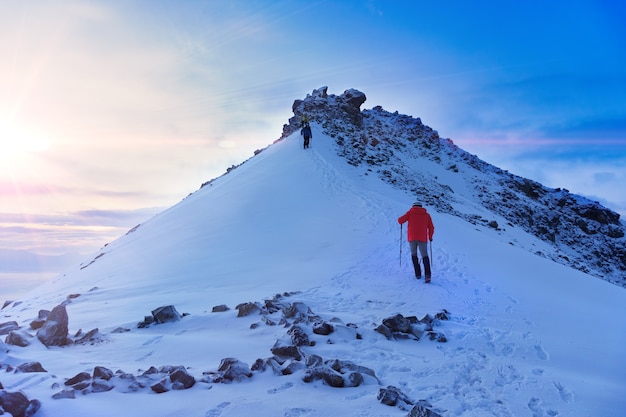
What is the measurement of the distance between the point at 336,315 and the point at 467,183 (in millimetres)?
33880

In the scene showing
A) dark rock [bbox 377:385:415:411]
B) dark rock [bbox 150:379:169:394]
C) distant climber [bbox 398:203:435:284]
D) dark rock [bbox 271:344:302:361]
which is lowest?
dark rock [bbox 377:385:415:411]

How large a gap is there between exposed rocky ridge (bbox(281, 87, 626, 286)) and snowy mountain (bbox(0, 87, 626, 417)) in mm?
7808

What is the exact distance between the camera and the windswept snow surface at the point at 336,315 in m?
4.69

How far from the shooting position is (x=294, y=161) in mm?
26641

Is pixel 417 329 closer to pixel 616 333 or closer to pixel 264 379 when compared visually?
pixel 264 379

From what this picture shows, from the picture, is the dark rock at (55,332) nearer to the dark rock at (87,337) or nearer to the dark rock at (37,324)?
the dark rock at (87,337)

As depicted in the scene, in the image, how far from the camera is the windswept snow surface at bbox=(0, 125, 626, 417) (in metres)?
4.69

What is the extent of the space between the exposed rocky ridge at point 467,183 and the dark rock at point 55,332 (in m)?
19.6

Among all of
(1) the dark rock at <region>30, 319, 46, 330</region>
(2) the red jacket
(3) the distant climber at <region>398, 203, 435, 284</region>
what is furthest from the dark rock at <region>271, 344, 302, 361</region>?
(2) the red jacket

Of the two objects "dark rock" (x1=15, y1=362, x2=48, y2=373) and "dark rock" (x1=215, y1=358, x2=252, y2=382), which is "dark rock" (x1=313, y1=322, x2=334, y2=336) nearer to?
"dark rock" (x1=215, y1=358, x2=252, y2=382)

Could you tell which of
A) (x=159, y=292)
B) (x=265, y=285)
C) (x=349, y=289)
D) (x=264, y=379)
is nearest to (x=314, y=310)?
(x=349, y=289)

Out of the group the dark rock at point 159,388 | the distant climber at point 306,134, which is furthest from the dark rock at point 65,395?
the distant climber at point 306,134

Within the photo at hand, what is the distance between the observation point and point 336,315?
827 centimetres

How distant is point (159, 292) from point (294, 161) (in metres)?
16.5
